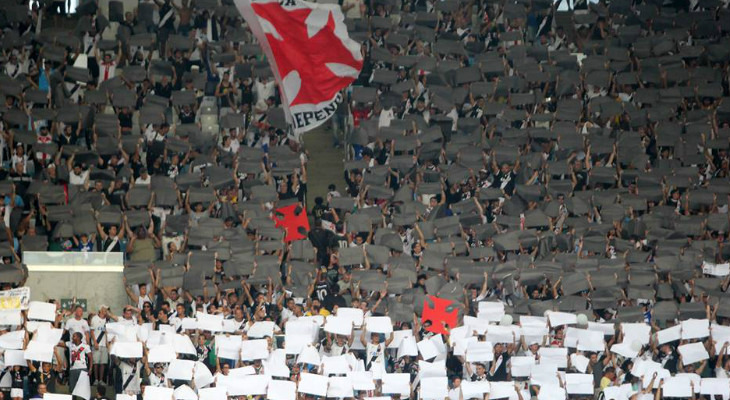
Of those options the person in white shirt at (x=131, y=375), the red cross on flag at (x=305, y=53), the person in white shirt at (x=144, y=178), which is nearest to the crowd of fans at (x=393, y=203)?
the person in white shirt at (x=131, y=375)

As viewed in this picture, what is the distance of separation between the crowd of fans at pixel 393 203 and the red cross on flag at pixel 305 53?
5.75 ft

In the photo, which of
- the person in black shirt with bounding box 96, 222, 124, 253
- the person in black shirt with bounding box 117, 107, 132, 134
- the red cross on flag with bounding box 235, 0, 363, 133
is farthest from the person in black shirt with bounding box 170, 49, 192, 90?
the person in black shirt with bounding box 96, 222, 124, 253

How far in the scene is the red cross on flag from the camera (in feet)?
74.2

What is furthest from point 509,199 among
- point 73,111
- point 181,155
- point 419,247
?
point 73,111

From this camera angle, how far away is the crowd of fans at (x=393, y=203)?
20797 mm

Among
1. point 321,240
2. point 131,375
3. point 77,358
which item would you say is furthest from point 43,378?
point 321,240

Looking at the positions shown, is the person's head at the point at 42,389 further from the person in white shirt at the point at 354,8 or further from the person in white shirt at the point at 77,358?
the person in white shirt at the point at 354,8

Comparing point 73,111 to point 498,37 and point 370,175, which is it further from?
point 498,37

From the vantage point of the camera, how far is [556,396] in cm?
2047

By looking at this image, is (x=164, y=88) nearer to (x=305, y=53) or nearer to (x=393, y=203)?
(x=305, y=53)

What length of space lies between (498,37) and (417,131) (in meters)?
3.17

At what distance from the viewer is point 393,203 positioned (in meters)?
24.1

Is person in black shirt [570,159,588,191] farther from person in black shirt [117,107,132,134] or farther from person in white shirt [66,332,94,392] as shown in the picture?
person in white shirt [66,332,94,392]

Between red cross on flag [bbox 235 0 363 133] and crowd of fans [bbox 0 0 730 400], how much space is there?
1.75 meters
